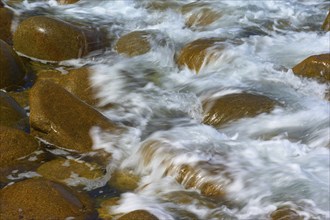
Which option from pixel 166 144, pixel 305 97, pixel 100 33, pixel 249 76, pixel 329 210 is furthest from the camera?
pixel 100 33

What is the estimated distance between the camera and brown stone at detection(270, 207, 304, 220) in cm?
390

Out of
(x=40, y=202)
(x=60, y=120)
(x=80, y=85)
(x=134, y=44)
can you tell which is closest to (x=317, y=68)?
(x=134, y=44)

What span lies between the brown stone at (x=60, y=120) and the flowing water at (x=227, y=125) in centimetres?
10

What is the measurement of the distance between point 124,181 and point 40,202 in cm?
76

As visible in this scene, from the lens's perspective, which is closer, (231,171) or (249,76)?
(231,171)

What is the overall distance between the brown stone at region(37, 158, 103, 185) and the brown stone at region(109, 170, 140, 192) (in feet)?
0.38

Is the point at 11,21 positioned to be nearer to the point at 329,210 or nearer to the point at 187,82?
the point at 187,82

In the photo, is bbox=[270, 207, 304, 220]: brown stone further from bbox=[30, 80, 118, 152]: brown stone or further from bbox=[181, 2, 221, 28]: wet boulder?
bbox=[181, 2, 221, 28]: wet boulder

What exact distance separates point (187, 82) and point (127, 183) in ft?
6.56

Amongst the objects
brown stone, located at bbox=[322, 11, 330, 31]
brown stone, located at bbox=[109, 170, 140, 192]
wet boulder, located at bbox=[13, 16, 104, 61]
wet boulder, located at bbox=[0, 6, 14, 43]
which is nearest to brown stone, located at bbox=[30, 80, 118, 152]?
brown stone, located at bbox=[109, 170, 140, 192]

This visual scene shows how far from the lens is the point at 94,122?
495 cm

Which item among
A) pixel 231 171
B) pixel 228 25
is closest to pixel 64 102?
pixel 231 171

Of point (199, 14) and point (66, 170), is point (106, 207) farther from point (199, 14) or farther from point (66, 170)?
point (199, 14)

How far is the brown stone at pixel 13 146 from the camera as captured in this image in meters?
4.62
